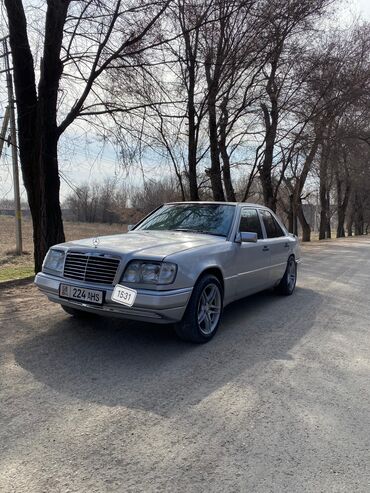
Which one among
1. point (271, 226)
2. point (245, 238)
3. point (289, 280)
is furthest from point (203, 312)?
point (289, 280)

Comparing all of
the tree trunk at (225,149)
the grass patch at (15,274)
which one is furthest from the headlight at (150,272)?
the tree trunk at (225,149)

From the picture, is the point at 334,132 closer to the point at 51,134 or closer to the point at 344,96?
the point at 344,96

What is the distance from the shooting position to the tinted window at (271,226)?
710cm

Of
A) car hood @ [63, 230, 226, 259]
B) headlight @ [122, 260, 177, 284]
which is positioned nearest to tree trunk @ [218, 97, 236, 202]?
car hood @ [63, 230, 226, 259]

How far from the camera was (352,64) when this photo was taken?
56.1 feet

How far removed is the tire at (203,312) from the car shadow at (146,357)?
0.13 meters

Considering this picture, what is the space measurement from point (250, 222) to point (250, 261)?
73 cm

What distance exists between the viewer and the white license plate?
4219 millimetres

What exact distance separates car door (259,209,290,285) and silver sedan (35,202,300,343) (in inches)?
16.8

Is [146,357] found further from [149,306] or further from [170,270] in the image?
[170,270]

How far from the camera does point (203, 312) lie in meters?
4.91

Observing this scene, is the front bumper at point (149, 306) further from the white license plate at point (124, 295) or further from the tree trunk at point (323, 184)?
the tree trunk at point (323, 184)

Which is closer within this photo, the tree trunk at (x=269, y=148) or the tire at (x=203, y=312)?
the tire at (x=203, y=312)

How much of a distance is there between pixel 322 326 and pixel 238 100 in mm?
11440
